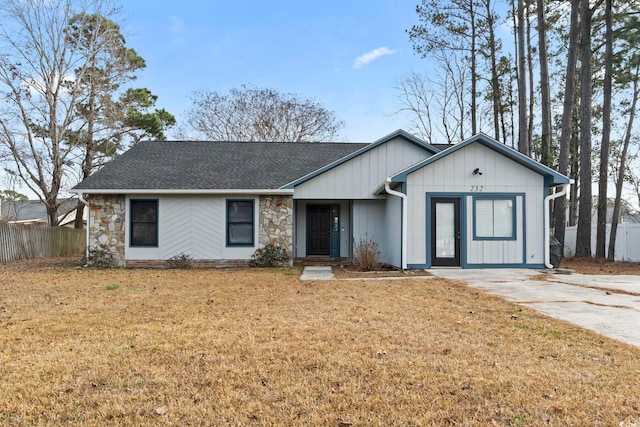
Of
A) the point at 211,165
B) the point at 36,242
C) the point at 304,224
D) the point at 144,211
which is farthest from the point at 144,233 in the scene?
the point at 36,242

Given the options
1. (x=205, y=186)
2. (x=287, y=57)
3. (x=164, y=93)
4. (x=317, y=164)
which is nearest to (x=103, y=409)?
(x=205, y=186)

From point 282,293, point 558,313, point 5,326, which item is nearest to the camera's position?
point 5,326

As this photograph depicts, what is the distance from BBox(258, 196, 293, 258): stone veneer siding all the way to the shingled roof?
1.61ft

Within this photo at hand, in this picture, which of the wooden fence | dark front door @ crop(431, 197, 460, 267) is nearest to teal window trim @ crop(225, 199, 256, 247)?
dark front door @ crop(431, 197, 460, 267)

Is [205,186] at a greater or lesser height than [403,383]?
greater

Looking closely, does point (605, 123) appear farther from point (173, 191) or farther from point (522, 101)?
point (173, 191)

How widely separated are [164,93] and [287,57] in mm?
8490

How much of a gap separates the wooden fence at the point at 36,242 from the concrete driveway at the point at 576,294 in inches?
573

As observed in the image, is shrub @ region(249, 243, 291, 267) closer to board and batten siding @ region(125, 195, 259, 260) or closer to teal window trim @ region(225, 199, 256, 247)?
board and batten siding @ region(125, 195, 259, 260)

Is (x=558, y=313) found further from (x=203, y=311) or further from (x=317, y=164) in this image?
(x=317, y=164)

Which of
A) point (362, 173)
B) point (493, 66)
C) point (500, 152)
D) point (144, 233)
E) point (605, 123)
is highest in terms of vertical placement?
point (493, 66)

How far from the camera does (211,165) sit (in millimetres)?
13875

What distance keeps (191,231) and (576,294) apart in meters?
9.59

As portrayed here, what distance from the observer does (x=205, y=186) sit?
12.2 m
